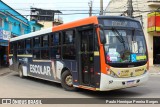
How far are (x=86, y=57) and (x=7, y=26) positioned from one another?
23.6 metres

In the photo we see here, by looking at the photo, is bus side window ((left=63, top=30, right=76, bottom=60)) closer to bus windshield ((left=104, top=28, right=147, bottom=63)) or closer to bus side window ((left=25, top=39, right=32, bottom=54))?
bus windshield ((left=104, top=28, right=147, bottom=63))

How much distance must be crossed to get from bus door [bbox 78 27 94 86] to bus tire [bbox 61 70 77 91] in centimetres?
117

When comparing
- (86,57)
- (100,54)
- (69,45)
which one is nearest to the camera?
(100,54)

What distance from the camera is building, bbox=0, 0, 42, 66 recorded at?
30.1 metres

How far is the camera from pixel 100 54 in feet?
34.9

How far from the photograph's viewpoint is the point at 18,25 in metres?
40.3

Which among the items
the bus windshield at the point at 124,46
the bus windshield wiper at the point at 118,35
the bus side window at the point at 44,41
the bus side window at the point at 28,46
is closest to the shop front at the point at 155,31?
the bus side window at the point at 28,46

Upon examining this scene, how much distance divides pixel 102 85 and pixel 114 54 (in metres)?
1.19

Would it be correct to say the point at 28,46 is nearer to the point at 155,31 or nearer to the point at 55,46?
the point at 55,46

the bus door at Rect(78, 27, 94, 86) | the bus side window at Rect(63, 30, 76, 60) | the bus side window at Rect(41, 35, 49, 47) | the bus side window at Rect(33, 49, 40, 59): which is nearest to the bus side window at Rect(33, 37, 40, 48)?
the bus side window at Rect(33, 49, 40, 59)

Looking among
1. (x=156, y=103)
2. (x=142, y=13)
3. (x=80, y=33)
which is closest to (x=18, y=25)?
(x=142, y=13)

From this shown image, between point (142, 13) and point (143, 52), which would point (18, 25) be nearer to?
point (142, 13)

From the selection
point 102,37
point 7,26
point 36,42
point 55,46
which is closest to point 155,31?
point 7,26

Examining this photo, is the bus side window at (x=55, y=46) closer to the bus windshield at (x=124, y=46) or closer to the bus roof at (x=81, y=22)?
the bus roof at (x=81, y=22)
